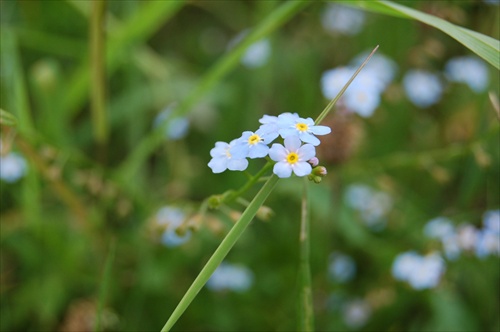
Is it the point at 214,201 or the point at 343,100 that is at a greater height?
the point at 343,100

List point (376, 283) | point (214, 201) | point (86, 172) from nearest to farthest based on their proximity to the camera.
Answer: point (214, 201)
point (86, 172)
point (376, 283)

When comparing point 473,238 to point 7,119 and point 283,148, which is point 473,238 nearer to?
point 283,148

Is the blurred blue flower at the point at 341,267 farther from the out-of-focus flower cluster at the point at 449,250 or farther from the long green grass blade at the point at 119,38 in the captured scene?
the long green grass blade at the point at 119,38

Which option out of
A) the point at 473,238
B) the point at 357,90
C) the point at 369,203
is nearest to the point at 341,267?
the point at 369,203

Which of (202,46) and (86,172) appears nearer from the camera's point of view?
(86,172)

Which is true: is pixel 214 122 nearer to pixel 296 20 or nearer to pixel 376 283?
pixel 296 20

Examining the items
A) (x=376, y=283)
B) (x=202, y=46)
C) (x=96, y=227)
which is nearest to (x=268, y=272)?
(x=376, y=283)

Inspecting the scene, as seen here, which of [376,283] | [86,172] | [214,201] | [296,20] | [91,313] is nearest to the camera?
[214,201]

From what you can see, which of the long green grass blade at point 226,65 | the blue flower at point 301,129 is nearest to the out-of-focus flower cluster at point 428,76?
the long green grass blade at point 226,65
